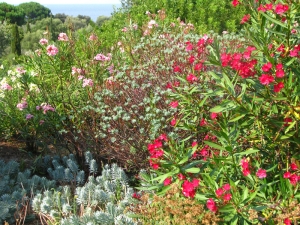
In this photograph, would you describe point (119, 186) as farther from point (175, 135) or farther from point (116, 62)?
point (116, 62)

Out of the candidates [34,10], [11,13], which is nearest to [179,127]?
[11,13]

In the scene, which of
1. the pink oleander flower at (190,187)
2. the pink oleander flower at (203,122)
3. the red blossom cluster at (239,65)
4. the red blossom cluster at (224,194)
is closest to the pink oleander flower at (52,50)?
the pink oleander flower at (203,122)

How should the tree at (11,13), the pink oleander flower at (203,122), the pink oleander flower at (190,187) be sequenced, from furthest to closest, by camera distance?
1. the tree at (11,13)
2. the pink oleander flower at (203,122)
3. the pink oleander flower at (190,187)

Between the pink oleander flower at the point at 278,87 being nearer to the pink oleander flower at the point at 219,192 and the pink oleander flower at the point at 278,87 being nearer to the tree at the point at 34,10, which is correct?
the pink oleander flower at the point at 219,192

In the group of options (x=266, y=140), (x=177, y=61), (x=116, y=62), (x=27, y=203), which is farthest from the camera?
(x=116, y=62)

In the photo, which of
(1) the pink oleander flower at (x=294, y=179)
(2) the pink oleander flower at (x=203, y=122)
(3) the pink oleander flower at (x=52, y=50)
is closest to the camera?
(1) the pink oleander flower at (x=294, y=179)

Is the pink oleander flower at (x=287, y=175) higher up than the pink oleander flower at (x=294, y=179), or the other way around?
the pink oleander flower at (x=287, y=175)

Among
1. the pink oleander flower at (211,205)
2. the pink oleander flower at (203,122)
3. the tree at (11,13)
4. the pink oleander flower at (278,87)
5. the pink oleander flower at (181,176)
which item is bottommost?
the pink oleander flower at (211,205)

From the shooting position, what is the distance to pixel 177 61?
213 inches

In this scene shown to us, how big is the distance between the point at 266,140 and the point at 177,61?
225 centimetres

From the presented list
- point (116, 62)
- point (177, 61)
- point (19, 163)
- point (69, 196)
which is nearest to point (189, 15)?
point (116, 62)

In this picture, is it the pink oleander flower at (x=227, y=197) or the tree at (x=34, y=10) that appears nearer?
the pink oleander flower at (x=227, y=197)

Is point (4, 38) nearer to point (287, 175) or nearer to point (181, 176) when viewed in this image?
point (181, 176)

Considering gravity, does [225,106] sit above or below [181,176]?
above
